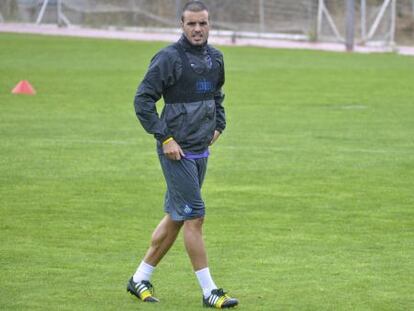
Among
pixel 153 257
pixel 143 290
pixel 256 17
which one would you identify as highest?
pixel 153 257

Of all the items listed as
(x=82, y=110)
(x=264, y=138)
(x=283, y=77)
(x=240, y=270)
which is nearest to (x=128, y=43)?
(x=283, y=77)

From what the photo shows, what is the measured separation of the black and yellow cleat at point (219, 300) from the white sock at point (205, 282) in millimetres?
33

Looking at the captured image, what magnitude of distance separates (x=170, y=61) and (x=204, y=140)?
23.9 inches

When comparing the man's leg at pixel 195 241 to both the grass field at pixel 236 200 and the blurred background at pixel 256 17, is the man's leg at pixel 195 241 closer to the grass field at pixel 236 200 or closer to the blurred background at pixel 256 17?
the grass field at pixel 236 200

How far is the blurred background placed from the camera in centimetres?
4012

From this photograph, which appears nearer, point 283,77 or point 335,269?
point 335,269

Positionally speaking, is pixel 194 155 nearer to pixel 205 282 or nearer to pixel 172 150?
pixel 172 150

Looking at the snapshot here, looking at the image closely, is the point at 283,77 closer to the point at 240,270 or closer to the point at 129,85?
the point at 129,85

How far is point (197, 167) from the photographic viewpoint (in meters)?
8.00

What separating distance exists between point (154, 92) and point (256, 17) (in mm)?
34394

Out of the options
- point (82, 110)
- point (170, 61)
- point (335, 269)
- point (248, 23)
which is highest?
point (170, 61)

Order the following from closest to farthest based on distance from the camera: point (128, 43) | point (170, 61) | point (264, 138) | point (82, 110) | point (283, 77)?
point (170, 61) < point (264, 138) < point (82, 110) < point (283, 77) < point (128, 43)

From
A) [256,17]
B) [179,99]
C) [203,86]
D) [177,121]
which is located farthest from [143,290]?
[256,17]

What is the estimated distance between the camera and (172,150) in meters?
7.77
